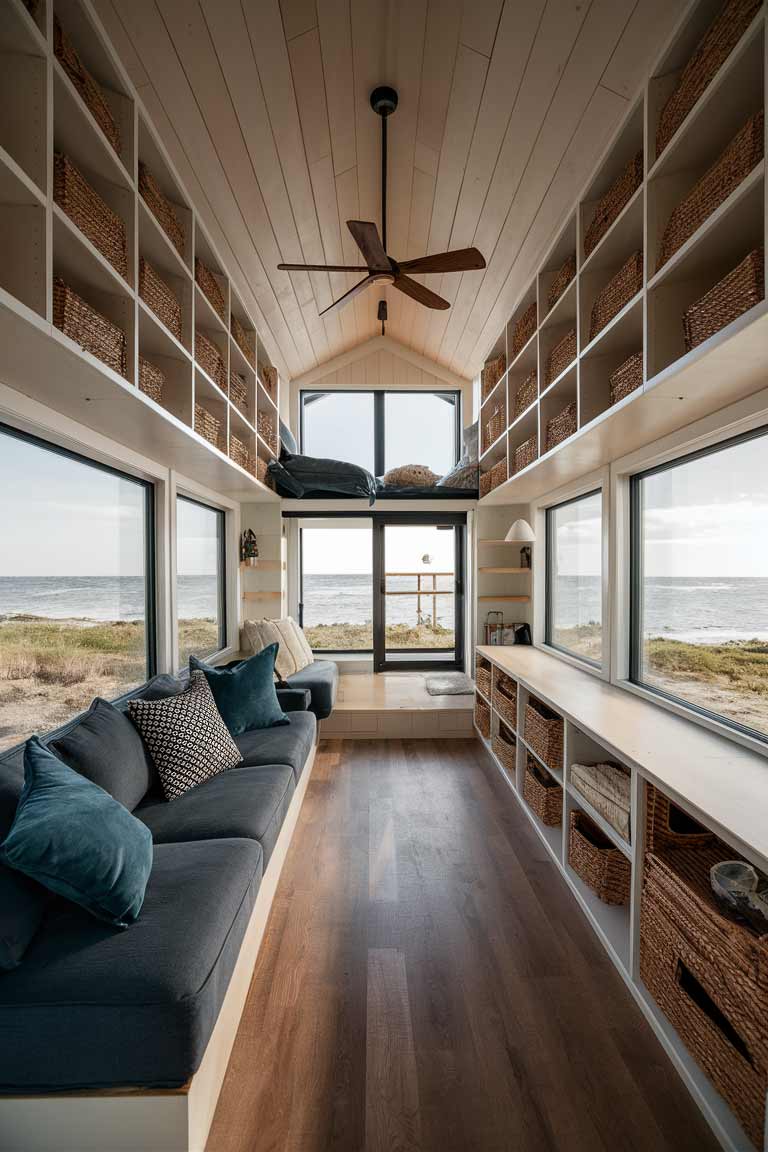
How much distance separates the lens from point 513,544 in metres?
5.34

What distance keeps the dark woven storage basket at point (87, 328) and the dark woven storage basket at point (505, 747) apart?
116 inches

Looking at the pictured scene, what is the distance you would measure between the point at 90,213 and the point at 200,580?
2.85 metres

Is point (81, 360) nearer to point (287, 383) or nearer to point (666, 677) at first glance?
point (666, 677)

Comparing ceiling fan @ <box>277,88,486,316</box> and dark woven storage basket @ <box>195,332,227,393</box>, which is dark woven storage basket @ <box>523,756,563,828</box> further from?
dark woven storage basket @ <box>195,332,227,393</box>

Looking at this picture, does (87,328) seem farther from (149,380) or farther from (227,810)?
(227,810)

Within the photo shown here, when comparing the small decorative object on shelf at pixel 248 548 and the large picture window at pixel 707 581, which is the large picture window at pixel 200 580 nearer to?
the small decorative object on shelf at pixel 248 548

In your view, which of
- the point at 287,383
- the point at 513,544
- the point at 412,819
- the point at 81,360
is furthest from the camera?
the point at 287,383

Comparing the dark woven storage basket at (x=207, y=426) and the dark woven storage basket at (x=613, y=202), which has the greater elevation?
the dark woven storage basket at (x=613, y=202)

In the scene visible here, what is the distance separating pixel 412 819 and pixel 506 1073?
5.28ft

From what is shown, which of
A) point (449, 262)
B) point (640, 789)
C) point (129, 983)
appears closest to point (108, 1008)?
point (129, 983)

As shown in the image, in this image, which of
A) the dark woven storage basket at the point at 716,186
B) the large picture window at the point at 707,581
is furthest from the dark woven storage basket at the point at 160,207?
the large picture window at the point at 707,581

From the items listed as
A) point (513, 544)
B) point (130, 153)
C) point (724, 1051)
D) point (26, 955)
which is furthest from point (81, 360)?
point (513, 544)

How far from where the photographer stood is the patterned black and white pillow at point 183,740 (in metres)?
2.45

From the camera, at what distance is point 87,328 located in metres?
1.85
